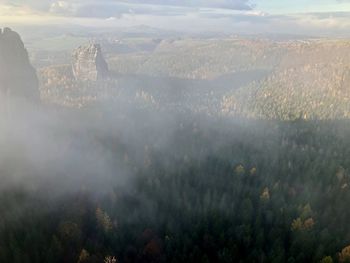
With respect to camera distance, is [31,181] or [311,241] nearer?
[311,241]

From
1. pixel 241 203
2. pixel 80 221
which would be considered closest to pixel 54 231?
pixel 80 221

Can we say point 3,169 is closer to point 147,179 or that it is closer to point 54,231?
point 54,231

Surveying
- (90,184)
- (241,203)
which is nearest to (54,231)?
(90,184)

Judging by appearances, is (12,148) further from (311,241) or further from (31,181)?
(311,241)

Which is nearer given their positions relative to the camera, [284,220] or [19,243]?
[19,243]

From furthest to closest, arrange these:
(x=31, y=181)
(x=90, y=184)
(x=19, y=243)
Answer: (x=90, y=184), (x=31, y=181), (x=19, y=243)

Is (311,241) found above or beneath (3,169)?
beneath

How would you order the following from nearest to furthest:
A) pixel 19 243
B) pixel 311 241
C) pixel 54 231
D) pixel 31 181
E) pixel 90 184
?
pixel 19 243, pixel 54 231, pixel 311 241, pixel 31 181, pixel 90 184

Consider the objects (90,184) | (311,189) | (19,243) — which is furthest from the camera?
(311,189)

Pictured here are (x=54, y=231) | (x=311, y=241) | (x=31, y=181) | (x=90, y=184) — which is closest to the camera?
(x=54, y=231)
